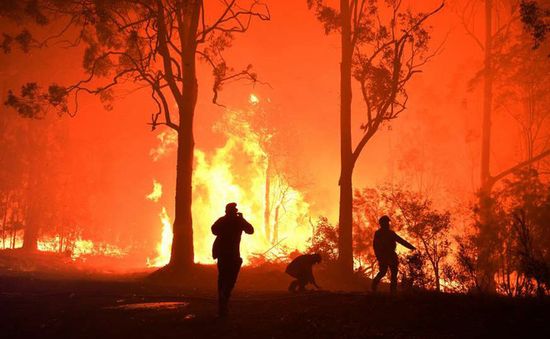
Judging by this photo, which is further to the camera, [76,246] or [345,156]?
[76,246]

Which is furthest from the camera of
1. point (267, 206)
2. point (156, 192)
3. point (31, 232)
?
point (156, 192)

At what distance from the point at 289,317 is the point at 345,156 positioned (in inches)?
444

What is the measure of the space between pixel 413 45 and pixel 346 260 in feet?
32.6

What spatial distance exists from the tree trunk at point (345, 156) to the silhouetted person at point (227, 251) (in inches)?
364

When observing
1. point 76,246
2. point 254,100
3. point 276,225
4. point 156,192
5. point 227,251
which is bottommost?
point 76,246

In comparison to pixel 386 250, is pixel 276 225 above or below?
above

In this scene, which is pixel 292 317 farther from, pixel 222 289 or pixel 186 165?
pixel 186 165

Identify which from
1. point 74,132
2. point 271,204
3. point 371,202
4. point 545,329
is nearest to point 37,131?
point 74,132

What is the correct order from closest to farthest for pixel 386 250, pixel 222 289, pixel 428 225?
1. pixel 222 289
2. pixel 386 250
3. pixel 428 225

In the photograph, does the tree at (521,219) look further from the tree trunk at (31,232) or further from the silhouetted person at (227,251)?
the tree trunk at (31,232)

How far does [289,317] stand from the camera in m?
8.09

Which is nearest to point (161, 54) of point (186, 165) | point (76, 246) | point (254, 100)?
point (186, 165)

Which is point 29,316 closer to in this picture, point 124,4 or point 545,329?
point 545,329

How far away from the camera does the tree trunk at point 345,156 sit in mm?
17906
